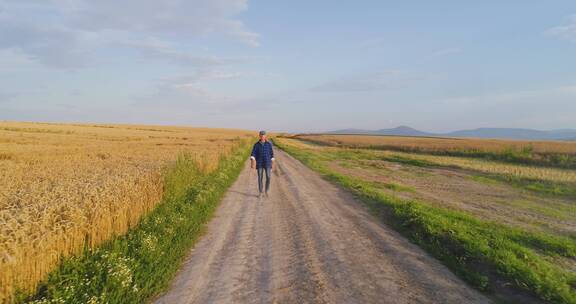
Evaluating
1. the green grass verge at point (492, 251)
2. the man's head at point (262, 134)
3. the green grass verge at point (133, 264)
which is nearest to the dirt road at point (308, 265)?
the green grass verge at point (133, 264)

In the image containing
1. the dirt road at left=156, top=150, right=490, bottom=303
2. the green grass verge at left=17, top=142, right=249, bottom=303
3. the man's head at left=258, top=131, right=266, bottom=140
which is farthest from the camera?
the man's head at left=258, top=131, right=266, bottom=140

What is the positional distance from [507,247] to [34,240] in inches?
339

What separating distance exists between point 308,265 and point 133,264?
310cm

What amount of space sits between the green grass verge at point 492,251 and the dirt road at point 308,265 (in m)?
0.46

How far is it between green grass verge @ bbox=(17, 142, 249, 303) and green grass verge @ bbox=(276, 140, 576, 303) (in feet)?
17.8

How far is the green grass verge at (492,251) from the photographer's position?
16.1 ft

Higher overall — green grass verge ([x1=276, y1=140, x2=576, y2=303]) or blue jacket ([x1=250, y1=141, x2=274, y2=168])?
blue jacket ([x1=250, y1=141, x2=274, y2=168])

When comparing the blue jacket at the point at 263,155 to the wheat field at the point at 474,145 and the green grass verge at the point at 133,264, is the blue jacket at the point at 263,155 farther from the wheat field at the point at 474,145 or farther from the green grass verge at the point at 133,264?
the wheat field at the point at 474,145

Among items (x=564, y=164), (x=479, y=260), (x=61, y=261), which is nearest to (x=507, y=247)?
(x=479, y=260)

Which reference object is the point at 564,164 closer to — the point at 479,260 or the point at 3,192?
the point at 479,260

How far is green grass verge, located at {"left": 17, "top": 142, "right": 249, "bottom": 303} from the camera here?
13.2 feet

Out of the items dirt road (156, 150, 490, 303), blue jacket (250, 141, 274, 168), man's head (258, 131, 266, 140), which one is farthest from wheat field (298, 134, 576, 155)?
dirt road (156, 150, 490, 303)

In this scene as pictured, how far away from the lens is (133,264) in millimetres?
4949

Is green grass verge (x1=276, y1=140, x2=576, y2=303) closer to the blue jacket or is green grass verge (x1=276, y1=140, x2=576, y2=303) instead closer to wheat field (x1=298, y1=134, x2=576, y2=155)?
the blue jacket
